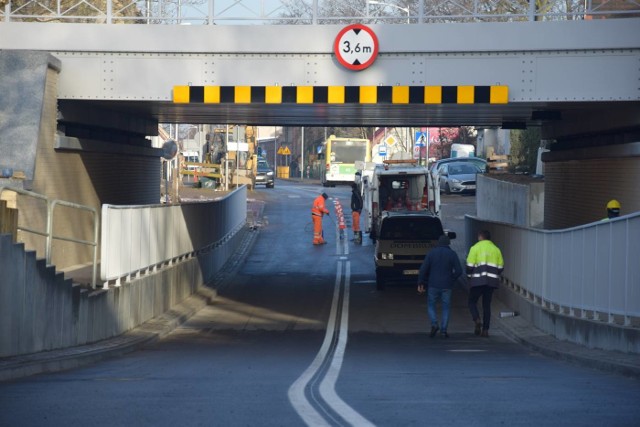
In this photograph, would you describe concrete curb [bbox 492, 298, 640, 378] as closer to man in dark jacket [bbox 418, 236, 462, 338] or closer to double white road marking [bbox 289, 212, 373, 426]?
man in dark jacket [bbox 418, 236, 462, 338]

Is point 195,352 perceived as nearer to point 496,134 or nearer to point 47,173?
point 47,173

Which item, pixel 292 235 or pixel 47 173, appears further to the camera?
pixel 292 235

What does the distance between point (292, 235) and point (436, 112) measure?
17564 millimetres

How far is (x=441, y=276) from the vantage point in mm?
19812

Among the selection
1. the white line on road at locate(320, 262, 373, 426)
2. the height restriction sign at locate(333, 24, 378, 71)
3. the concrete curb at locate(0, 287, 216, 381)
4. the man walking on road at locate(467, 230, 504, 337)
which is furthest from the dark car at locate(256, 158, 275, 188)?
the man walking on road at locate(467, 230, 504, 337)

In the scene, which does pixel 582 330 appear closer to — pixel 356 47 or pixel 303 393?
pixel 303 393

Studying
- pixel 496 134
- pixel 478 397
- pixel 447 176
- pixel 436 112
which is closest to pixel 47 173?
pixel 436 112

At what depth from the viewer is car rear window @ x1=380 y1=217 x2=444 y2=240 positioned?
27.1m

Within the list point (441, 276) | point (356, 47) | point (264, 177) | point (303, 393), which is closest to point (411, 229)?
point (441, 276)

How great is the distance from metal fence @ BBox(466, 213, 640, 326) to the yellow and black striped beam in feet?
9.30

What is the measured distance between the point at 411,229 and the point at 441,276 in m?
7.45

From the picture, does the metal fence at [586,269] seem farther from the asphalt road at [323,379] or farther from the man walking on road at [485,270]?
the asphalt road at [323,379]

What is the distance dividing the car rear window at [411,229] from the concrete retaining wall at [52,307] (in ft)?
28.4

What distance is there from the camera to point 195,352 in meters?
16.5
